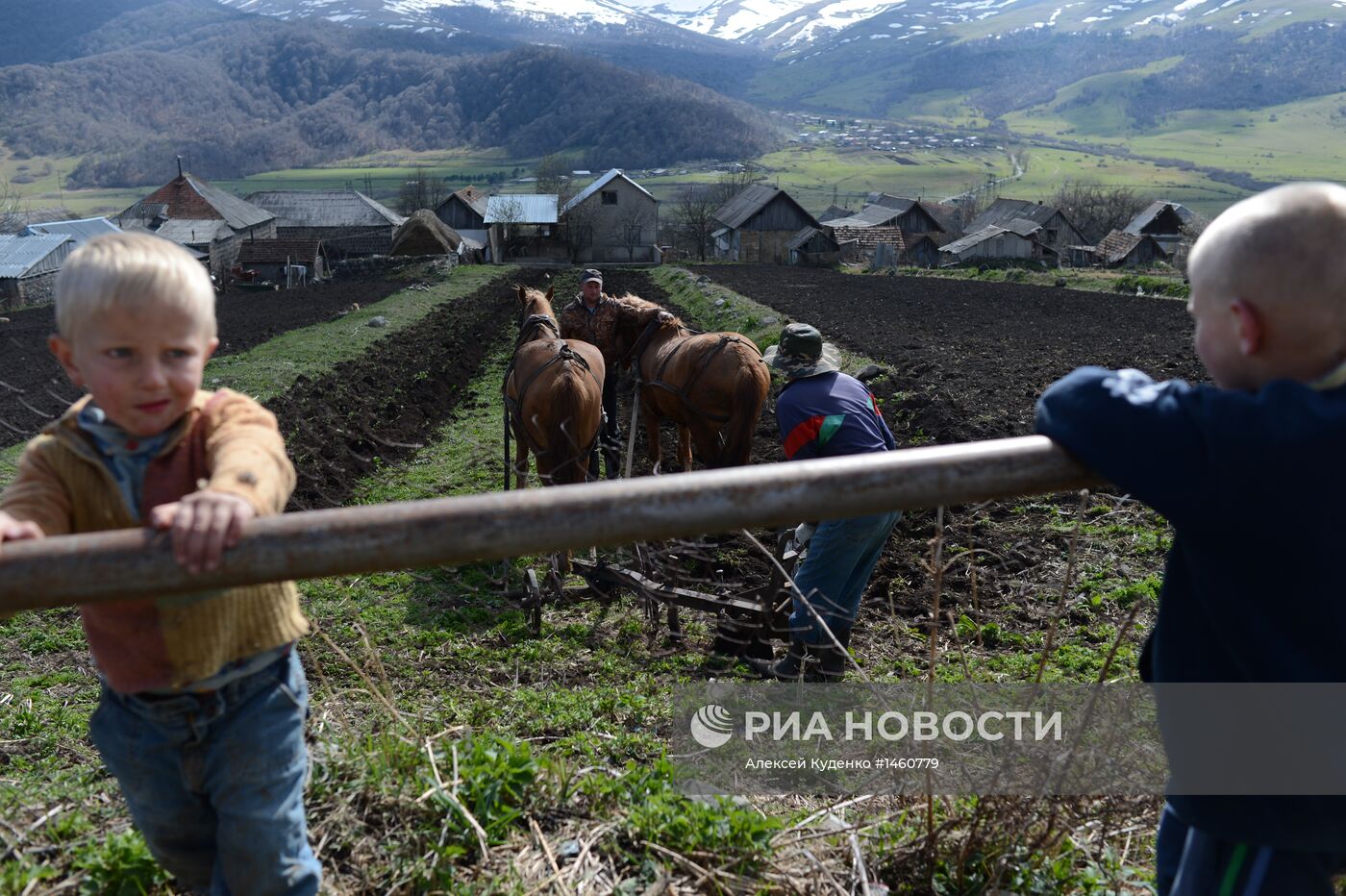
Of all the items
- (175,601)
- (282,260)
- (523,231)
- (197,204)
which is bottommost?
(282,260)

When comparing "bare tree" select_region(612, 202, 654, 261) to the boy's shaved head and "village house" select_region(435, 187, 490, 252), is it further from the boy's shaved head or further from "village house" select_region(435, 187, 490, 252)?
the boy's shaved head

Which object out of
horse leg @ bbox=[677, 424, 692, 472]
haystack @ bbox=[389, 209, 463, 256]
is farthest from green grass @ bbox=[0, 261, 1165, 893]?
haystack @ bbox=[389, 209, 463, 256]

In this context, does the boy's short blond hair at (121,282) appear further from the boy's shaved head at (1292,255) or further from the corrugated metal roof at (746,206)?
the corrugated metal roof at (746,206)

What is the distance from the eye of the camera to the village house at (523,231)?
5900 centimetres

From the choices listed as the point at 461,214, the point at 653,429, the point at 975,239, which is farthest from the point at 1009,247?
the point at 653,429

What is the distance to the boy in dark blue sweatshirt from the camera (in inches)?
56.9

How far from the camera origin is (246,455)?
1.68 meters

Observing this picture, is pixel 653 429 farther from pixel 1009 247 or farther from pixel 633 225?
pixel 633 225

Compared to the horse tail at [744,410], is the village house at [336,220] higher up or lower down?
lower down

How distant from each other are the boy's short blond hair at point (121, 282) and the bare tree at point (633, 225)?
202 feet

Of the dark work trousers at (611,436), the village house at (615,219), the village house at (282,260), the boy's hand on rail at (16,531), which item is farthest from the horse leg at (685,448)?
the village house at (615,219)

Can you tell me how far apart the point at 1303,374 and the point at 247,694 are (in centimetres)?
201

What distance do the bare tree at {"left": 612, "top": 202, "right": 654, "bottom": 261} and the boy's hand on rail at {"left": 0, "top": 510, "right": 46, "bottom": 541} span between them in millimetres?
61790

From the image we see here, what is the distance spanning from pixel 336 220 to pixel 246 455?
7030cm
